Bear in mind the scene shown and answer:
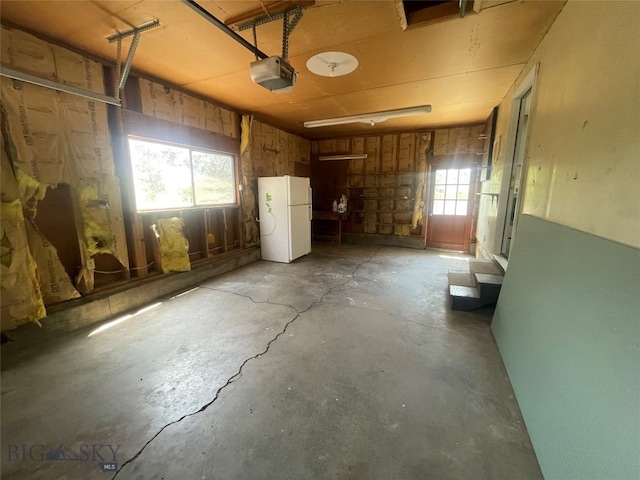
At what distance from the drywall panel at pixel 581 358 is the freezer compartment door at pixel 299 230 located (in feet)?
12.8

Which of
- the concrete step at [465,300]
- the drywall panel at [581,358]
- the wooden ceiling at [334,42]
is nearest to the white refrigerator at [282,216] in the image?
the wooden ceiling at [334,42]

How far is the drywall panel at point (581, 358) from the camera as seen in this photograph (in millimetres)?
886

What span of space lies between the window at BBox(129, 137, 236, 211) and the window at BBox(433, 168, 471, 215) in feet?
15.7

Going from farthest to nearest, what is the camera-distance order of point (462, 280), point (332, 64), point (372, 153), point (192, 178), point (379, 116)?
point (372, 153), point (379, 116), point (192, 178), point (462, 280), point (332, 64)

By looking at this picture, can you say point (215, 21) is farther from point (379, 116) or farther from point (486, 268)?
point (486, 268)

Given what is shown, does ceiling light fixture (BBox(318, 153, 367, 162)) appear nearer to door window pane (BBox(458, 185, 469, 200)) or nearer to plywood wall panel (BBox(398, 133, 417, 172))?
plywood wall panel (BBox(398, 133, 417, 172))

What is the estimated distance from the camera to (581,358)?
1.13 metres

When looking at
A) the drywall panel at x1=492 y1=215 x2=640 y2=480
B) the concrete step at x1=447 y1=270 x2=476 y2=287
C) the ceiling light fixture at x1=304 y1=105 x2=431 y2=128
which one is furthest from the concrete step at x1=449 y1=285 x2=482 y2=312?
the ceiling light fixture at x1=304 y1=105 x2=431 y2=128

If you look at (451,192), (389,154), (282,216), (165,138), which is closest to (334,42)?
(165,138)

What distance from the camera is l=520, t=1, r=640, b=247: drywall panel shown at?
112 cm

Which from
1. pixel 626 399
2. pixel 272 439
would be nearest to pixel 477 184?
pixel 626 399

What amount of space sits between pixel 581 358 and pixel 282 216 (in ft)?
14.5

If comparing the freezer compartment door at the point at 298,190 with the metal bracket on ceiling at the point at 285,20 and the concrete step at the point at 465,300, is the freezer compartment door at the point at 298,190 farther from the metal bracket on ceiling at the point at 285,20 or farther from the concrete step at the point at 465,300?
the concrete step at the point at 465,300

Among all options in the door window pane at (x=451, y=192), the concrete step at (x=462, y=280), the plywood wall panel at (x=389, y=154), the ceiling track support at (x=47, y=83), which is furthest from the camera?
the plywood wall panel at (x=389, y=154)
